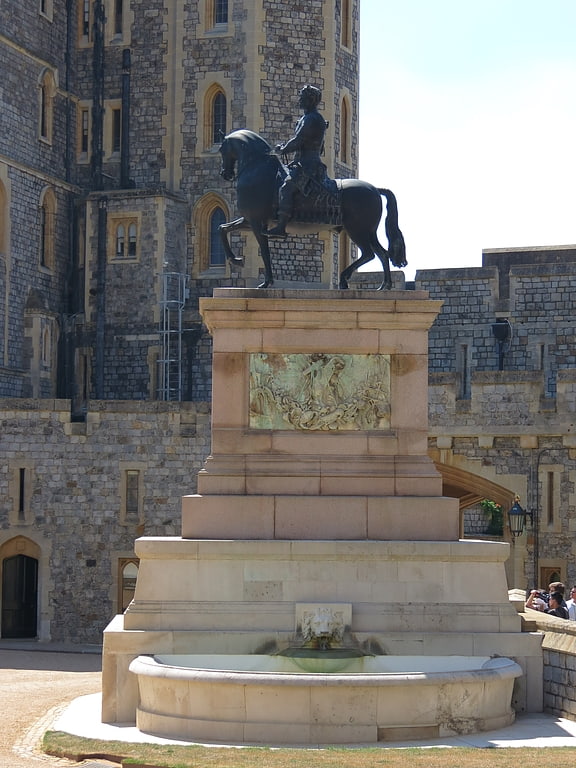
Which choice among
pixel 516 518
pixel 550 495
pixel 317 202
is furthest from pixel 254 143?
pixel 550 495

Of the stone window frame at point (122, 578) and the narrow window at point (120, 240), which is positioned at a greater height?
the narrow window at point (120, 240)

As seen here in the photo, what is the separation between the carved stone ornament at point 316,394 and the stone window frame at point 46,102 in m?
24.1

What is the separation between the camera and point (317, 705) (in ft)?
49.5

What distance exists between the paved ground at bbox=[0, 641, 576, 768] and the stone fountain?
0.28m

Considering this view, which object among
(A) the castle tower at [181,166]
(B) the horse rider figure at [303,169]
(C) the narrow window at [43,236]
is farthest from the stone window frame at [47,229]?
(B) the horse rider figure at [303,169]

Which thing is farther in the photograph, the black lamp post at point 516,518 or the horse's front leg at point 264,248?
the black lamp post at point 516,518

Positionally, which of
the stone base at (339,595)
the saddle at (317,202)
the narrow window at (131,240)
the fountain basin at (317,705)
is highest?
the narrow window at (131,240)

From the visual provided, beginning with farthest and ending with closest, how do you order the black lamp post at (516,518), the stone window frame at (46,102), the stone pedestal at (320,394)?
the stone window frame at (46,102)
the black lamp post at (516,518)
the stone pedestal at (320,394)

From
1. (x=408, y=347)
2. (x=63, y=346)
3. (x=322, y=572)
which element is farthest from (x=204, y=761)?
(x=63, y=346)

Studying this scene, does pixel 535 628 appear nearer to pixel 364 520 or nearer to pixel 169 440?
pixel 364 520

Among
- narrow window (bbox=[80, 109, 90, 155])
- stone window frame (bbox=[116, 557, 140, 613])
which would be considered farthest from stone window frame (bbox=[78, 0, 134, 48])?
stone window frame (bbox=[116, 557, 140, 613])

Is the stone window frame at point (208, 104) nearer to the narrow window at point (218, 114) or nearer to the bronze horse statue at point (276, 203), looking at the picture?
the narrow window at point (218, 114)

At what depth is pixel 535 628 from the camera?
17766mm

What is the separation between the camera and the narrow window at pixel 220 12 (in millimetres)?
41719
